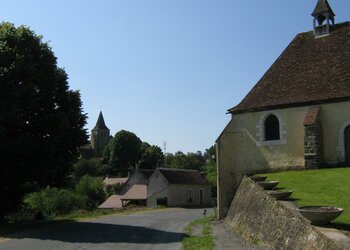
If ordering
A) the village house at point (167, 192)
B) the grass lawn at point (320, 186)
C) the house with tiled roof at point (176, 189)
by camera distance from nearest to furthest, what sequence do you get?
the grass lawn at point (320, 186), the house with tiled roof at point (176, 189), the village house at point (167, 192)

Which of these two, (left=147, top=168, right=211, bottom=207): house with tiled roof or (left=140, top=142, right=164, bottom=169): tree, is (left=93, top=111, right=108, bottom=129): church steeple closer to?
(left=140, top=142, right=164, bottom=169): tree

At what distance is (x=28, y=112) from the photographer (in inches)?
886

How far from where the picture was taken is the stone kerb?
10484mm

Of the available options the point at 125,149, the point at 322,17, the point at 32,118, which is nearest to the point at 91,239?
the point at 32,118

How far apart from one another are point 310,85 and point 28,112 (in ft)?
48.1

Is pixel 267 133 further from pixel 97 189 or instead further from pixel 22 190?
pixel 97 189

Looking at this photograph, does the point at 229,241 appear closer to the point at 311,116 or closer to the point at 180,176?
the point at 311,116

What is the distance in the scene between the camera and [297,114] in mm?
22453

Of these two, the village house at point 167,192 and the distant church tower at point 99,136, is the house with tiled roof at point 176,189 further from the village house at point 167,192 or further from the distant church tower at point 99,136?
the distant church tower at point 99,136

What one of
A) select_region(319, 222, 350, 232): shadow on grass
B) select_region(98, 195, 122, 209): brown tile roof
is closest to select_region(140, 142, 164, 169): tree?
select_region(98, 195, 122, 209): brown tile roof

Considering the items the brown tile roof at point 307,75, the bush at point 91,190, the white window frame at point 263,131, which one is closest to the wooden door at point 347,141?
the brown tile roof at point 307,75

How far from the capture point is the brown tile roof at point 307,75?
71.7 ft

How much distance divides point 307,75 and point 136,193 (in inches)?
1564

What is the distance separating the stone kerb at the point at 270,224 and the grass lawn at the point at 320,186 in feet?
2.89
